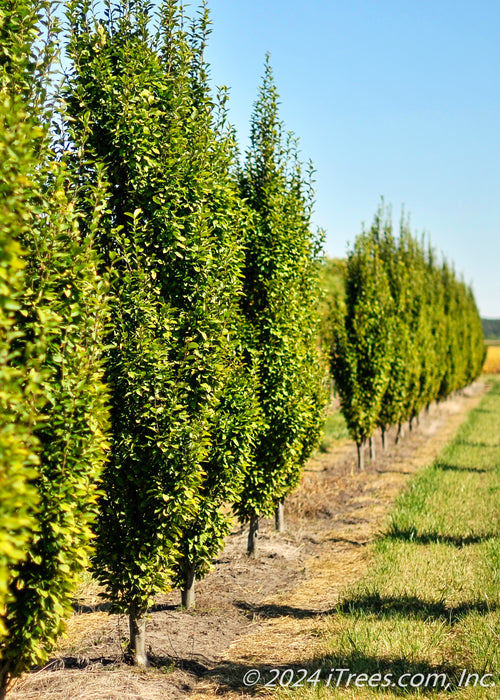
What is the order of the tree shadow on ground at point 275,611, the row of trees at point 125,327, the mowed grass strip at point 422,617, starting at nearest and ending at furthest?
1. the row of trees at point 125,327
2. the mowed grass strip at point 422,617
3. the tree shadow on ground at point 275,611

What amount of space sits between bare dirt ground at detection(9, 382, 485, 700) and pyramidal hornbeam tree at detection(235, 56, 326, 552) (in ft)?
3.21

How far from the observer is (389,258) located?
20.8 m

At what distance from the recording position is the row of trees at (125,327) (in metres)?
3.97

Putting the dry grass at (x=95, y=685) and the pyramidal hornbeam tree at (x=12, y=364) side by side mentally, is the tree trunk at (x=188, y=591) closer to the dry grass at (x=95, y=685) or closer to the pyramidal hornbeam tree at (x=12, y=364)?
the dry grass at (x=95, y=685)

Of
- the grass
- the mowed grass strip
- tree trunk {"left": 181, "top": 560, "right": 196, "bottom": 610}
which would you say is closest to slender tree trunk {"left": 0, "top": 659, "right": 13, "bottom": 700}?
the mowed grass strip

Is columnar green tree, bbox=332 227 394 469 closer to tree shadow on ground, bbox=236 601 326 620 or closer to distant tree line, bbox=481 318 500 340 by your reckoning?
tree shadow on ground, bbox=236 601 326 620

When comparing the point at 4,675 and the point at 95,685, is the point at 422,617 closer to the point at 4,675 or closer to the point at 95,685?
the point at 95,685

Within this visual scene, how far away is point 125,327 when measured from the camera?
5527 millimetres

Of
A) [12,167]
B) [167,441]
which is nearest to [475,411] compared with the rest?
[167,441]

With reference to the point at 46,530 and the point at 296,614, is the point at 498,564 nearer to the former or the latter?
the point at 296,614

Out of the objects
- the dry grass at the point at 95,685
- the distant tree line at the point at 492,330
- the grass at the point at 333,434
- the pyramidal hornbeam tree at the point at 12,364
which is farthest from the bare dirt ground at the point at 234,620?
the distant tree line at the point at 492,330

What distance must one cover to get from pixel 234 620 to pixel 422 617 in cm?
213

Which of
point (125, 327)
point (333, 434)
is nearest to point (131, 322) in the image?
point (125, 327)

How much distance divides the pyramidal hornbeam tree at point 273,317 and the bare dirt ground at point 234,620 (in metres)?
0.98
